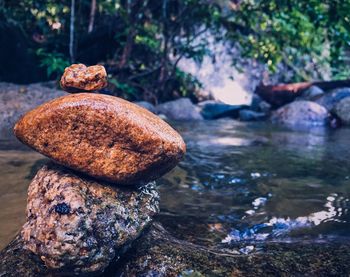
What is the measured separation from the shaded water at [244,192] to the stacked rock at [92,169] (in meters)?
0.48

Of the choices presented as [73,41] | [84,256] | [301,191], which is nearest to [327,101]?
[73,41]

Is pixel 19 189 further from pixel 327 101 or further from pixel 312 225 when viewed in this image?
pixel 327 101

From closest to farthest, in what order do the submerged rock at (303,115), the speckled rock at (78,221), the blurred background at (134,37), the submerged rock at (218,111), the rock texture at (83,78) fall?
the speckled rock at (78,221) → the rock texture at (83,78) → the blurred background at (134,37) → the submerged rock at (303,115) → the submerged rock at (218,111)

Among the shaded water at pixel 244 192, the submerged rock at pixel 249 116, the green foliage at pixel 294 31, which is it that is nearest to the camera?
the shaded water at pixel 244 192

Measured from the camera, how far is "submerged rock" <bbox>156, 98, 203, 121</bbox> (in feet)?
31.1

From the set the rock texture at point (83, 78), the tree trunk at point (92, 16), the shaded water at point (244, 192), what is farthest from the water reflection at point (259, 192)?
the tree trunk at point (92, 16)

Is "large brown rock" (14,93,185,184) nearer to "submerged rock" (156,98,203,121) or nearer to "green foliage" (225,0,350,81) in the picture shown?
"green foliage" (225,0,350,81)

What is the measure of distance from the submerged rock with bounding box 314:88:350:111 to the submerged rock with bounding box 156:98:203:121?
328 cm

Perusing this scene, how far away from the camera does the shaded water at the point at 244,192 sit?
2.80m

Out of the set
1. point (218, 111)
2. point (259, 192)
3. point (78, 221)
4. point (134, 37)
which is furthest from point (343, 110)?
point (78, 221)

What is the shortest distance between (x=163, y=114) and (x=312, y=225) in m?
6.71

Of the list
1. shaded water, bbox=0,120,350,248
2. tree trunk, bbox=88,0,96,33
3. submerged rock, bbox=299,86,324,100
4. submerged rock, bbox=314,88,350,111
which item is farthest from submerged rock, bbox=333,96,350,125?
tree trunk, bbox=88,0,96,33

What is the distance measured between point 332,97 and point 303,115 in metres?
1.25

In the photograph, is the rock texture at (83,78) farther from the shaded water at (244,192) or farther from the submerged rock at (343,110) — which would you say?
the submerged rock at (343,110)
